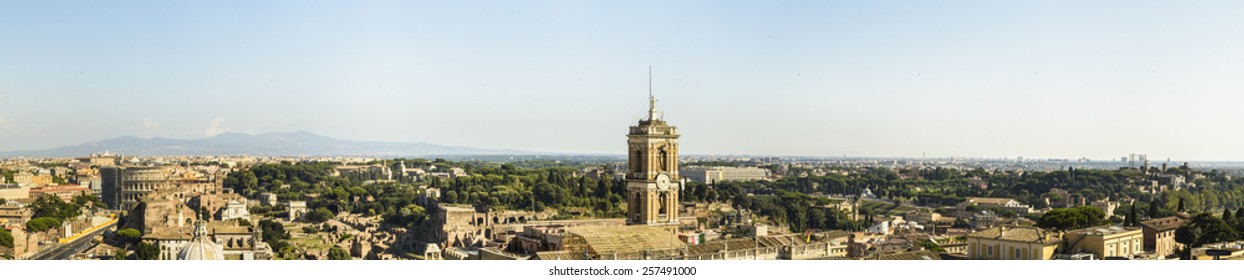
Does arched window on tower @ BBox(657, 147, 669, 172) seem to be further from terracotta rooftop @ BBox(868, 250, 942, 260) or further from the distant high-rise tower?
terracotta rooftop @ BBox(868, 250, 942, 260)

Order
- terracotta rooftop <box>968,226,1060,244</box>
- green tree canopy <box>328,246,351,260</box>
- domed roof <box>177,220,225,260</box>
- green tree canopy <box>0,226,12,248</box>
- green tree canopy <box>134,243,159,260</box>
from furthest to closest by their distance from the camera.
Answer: green tree canopy <box>328,246,351,260</box> < green tree canopy <box>134,243,159,260</box> < green tree canopy <box>0,226,12,248</box> < domed roof <box>177,220,225,260</box> < terracotta rooftop <box>968,226,1060,244</box>

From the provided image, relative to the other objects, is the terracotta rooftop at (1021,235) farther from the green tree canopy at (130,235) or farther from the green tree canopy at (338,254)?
the green tree canopy at (130,235)

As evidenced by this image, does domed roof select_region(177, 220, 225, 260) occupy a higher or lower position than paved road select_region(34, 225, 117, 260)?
higher

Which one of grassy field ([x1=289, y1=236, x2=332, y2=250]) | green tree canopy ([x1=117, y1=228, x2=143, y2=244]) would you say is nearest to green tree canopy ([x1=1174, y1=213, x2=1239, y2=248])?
grassy field ([x1=289, y1=236, x2=332, y2=250])

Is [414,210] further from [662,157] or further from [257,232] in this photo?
[662,157]

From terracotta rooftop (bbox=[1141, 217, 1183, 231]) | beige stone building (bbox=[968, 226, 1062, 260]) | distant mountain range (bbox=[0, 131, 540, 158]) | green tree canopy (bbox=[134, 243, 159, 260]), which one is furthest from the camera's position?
distant mountain range (bbox=[0, 131, 540, 158])

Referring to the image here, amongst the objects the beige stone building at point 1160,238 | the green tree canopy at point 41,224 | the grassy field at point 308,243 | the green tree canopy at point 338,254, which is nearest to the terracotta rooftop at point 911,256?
the beige stone building at point 1160,238

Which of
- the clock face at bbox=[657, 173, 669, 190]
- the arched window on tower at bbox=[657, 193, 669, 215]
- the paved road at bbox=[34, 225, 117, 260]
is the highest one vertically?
the clock face at bbox=[657, 173, 669, 190]
